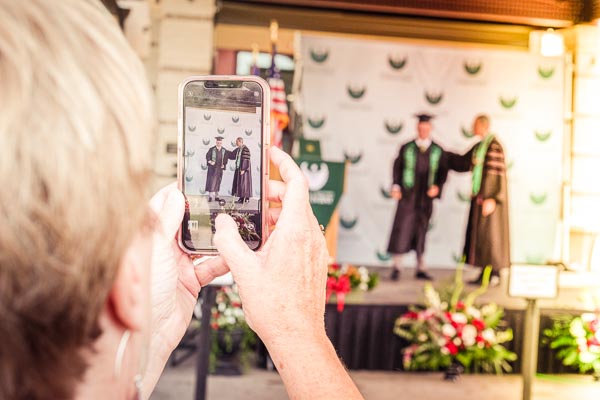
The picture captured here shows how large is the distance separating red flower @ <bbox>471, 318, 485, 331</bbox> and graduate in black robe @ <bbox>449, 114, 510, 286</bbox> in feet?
6.48

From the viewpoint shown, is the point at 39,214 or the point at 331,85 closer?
the point at 39,214

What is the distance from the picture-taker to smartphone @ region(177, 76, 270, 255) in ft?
4.03

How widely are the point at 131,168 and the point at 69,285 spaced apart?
108 millimetres

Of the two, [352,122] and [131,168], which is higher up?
[352,122]

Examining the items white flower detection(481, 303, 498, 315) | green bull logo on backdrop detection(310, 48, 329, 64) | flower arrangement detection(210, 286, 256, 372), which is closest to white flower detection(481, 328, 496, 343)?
white flower detection(481, 303, 498, 315)

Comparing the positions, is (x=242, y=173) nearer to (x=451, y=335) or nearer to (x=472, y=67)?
(x=451, y=335)

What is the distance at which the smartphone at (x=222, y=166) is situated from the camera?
1229mm

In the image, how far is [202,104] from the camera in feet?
4.26

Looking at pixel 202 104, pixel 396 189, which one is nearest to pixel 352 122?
pixel 396 189

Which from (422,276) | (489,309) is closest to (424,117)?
(422,276)

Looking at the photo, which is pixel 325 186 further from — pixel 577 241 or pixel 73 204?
pixel 73 204

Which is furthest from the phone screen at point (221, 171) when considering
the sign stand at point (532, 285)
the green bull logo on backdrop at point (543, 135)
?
the green bull logo on backdrop at point (543, 135)

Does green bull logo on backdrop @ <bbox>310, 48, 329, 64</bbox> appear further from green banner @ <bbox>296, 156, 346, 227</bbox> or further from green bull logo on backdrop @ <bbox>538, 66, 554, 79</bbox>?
green bull logo on backdrop @ <bbox>538, 66, 554, 79</bbox>

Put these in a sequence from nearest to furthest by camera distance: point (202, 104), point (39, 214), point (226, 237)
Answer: point (39, 214) → point (226, 237) → point (202, 104)
